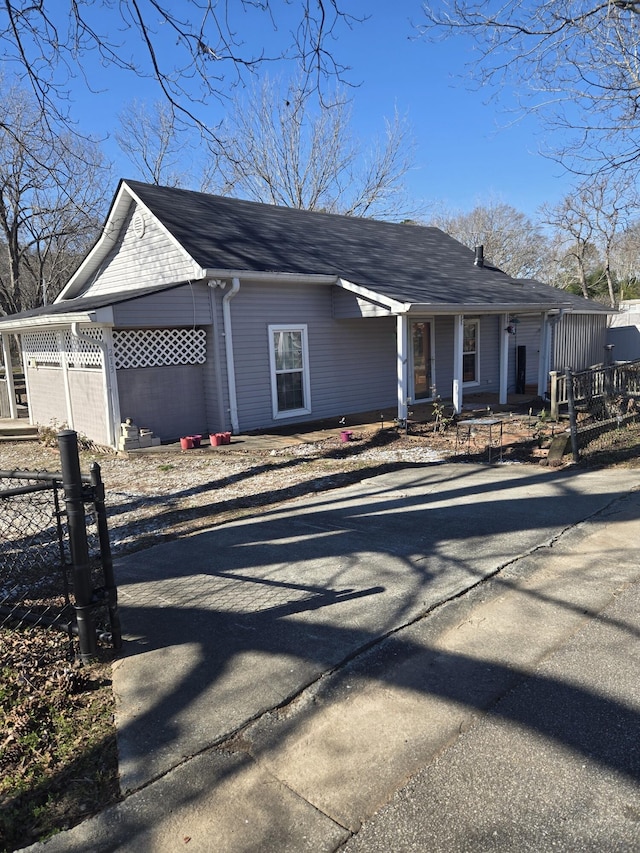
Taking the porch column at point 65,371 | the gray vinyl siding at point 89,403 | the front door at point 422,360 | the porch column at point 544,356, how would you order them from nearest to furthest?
the gray vinyl siding at point 89,403
the porch column at point 65,371
the front door at point 422,360
the porch column at point 544,356

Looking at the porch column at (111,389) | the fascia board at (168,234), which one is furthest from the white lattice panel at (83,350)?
the fascia board at (168,234)

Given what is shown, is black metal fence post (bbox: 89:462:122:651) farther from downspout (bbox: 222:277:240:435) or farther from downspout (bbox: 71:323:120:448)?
downspout (bbox: 222:277:240:435)

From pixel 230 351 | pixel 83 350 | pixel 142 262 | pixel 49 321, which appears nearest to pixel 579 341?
pixel 230 351

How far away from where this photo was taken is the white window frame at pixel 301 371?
467 inches

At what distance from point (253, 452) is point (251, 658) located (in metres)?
6.62

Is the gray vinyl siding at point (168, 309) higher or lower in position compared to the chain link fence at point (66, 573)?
higher

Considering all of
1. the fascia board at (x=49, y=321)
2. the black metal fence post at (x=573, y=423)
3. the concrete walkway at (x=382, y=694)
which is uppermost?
the fascia board at (x=49, y=321)

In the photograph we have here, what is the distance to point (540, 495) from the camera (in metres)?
6.55

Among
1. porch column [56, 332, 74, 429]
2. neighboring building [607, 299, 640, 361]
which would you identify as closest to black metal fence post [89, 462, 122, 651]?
porch column [56, 332, 74, 429]

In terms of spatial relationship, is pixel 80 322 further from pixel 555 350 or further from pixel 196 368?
pixel 555 350

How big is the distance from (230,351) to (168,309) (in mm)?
1405

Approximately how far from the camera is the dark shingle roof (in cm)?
1159

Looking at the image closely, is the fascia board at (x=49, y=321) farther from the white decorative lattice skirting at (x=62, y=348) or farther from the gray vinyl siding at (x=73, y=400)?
the gray vinyl siding at (x=73, y=400)

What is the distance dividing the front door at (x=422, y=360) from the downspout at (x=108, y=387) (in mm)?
7439
